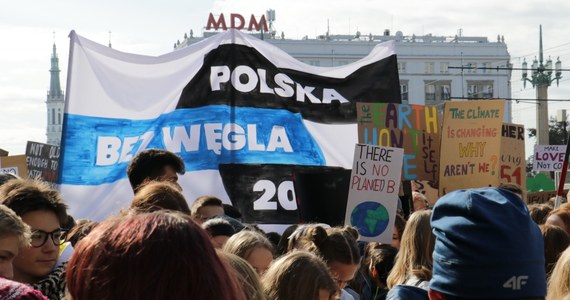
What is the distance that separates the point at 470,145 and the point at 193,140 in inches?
148

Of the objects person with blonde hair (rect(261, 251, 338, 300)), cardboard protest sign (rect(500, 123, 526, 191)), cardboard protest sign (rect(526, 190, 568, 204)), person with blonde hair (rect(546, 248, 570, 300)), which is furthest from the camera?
cardboard protest sign (rect(526, 190, 568, 204))

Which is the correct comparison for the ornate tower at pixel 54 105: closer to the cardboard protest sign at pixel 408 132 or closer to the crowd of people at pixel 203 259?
the cardboard protest sign at pixel 408 132

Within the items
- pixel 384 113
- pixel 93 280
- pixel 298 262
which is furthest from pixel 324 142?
pixel 93 280

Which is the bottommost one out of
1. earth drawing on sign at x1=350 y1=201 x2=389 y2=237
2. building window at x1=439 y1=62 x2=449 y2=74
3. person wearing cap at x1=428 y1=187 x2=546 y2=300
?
earth drawing on sign at x1=350 y1=201 x2=389 y2=237

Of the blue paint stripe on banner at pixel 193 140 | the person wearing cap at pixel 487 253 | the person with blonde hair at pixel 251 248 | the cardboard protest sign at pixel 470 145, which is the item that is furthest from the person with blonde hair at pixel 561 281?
the cardboard protest sign at pixel 470 145

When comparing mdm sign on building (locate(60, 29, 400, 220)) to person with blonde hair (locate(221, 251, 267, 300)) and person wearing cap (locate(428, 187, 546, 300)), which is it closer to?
person with blonde hair (locate(221, 251, 267, 300))

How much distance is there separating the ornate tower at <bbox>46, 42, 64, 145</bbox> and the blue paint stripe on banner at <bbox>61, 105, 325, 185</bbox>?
493 ft

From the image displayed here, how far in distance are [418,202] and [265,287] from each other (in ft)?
18.9

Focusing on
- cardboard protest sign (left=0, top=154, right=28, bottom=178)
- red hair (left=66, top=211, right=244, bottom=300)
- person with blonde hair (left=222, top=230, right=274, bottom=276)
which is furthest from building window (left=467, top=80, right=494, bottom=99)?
red hair (left=66, top=211, right=244, bottom=300)

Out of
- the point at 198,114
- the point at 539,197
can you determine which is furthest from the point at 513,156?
the point at 198,114

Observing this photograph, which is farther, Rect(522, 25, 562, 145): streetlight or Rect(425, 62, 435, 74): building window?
Rect(425, 62, 435, 74): building window

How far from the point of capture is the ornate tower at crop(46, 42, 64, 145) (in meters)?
159

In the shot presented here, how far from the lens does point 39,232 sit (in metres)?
3.50

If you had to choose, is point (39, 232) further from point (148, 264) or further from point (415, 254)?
point (148, 264)
